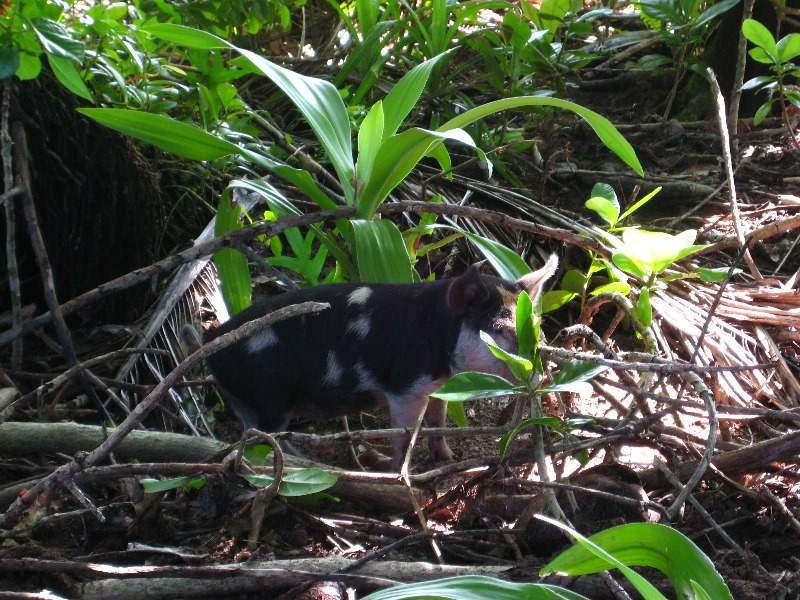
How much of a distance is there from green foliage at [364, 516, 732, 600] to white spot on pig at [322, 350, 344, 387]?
187 cm

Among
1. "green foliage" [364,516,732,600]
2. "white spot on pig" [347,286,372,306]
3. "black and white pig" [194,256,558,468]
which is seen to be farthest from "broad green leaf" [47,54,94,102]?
"green foliage" [364,516,732,600]

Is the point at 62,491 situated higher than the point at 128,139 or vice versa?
the point at 128,139

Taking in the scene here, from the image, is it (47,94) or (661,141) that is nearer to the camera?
(47,94)

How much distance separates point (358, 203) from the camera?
3311 mm

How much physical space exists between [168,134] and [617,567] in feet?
8.08

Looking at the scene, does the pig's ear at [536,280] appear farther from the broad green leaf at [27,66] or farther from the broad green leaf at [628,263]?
the broad green leaf at [27,66]

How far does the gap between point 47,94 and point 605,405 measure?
10.4 feet

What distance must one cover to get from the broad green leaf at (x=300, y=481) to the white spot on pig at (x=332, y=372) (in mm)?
1189

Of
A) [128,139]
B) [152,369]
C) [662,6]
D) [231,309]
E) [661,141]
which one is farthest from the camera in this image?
[661,141]

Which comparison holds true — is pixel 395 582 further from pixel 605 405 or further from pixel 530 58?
pixel 530 58

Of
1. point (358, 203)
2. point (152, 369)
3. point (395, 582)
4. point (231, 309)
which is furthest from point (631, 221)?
point (395, 582)

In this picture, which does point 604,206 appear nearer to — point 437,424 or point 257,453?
point 437,424

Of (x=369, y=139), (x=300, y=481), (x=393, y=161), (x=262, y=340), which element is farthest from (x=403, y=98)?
(x=300, y=481)

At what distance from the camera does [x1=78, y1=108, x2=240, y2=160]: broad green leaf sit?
115 inches
